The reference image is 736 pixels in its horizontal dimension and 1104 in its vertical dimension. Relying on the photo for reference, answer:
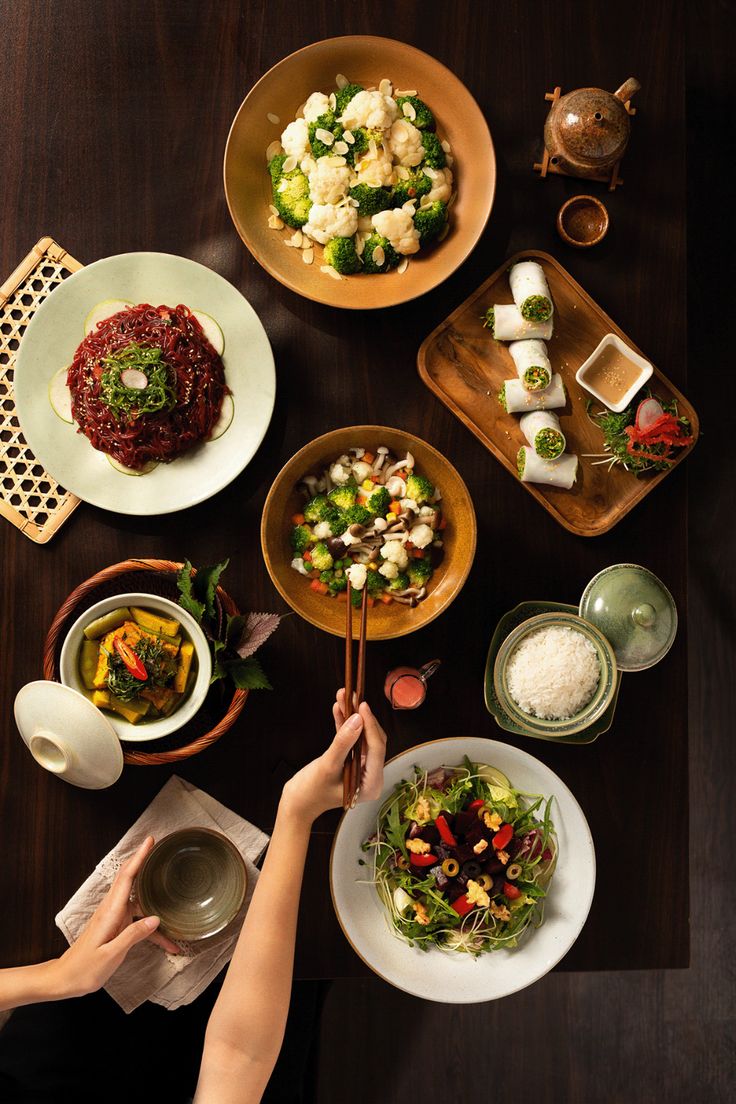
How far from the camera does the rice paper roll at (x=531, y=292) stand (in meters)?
2.19

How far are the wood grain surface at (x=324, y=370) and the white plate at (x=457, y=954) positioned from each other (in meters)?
0.13

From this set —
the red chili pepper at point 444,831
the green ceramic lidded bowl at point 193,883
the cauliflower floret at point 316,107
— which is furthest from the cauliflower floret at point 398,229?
the green ceramic lidded bowl at point 193,883

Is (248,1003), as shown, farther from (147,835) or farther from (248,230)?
(248,230)

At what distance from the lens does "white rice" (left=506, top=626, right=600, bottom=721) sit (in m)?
2.09

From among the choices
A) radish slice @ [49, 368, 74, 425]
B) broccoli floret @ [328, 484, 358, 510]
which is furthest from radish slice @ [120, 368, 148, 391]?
broccoli floret @ [328, 484, 358, 510]

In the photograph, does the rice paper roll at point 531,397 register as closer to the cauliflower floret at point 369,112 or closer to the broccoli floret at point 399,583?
the broccoli floret at point 399,583

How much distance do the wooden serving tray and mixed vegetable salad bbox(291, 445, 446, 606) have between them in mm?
267

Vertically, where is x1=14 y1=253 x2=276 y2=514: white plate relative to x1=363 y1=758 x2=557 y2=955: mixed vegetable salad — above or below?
above

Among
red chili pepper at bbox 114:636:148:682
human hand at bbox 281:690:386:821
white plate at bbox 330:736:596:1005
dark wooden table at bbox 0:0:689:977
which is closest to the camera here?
human hand at bbox 281:690:386:821

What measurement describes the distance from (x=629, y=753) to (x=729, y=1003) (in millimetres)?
1944

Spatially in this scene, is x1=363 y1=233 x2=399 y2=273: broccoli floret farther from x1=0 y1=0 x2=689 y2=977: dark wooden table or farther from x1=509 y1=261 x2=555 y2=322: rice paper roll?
x1=509 y1=261 x2=555 y2=322: rice paper roll

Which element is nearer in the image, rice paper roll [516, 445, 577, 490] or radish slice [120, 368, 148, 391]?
radish slice [120, 368, 148, 391]

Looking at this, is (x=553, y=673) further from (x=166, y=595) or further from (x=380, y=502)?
(x=166, y=595)

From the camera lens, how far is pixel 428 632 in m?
2.28
